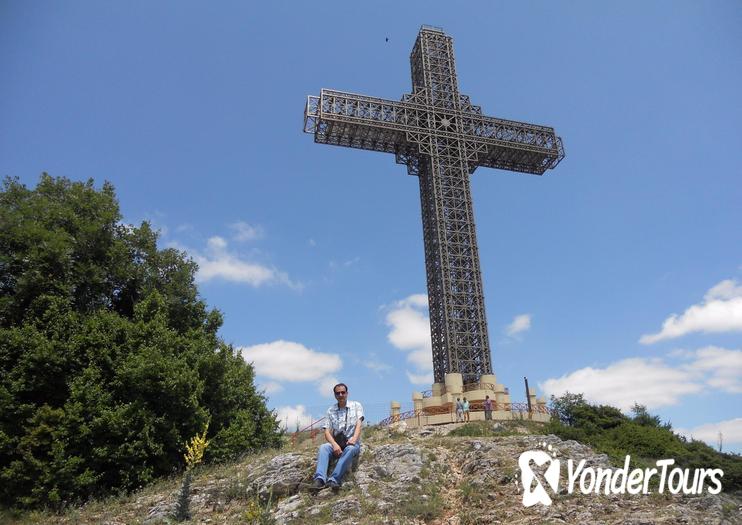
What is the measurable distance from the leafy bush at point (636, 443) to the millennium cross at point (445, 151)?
17.7 feet

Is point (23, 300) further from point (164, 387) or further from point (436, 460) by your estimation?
point (436, 460)

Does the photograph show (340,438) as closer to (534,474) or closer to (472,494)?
(472,494)

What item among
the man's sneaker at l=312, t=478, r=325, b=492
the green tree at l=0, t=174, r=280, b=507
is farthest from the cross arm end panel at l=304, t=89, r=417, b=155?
the man's sneaker at l=312, t=478, r=325, b=492

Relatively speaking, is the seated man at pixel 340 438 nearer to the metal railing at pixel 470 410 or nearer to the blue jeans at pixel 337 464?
the blue jeans at pixel 337 464

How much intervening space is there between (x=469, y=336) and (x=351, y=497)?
569 inches

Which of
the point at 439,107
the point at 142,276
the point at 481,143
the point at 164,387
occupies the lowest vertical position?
the point at 164,387

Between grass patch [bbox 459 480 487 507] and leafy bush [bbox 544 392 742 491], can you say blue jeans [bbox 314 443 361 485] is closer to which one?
grass patch [bbox 459 480 487 507]

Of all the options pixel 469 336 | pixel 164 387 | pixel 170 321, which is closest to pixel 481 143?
pixel 469 336

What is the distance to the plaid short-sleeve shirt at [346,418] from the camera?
9.93 meters

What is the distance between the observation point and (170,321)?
57.2 ft

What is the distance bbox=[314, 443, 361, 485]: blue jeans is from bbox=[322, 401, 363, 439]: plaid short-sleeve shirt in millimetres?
348

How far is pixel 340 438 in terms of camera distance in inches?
396

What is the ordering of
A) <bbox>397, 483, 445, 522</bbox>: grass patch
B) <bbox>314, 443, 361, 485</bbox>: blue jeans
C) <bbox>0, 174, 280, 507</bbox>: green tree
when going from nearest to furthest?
1. <bbox>397, 483, 445, 522</bbox>: grass patch
2. <bbox>314, 443, 361, 485</bbox>: blue jeans
3. <bbox>0, 174, 280, 507</bbox>: green tree

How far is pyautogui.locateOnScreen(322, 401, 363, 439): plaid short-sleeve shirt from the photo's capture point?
391 inches
